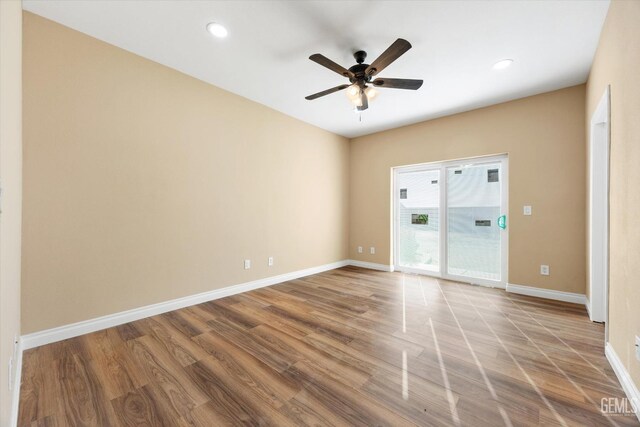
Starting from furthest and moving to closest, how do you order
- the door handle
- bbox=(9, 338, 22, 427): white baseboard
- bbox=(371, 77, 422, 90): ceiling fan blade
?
the door handle
bbox=(371, 77, 422, 90): ceiling fan blade
bbox=(9, 338, 22, 427): white baseboard

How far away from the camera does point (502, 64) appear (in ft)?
8.92

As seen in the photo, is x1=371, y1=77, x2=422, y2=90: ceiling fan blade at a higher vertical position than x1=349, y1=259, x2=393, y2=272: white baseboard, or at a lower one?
higher

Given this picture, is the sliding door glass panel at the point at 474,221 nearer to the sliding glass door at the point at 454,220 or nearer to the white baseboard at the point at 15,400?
the sliding glass door at the point at 454,220

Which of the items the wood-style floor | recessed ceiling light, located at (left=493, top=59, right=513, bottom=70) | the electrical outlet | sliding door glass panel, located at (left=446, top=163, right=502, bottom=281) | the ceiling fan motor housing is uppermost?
recessed ceiling light, located at (left=493, top=59, right=513, bottom=70)

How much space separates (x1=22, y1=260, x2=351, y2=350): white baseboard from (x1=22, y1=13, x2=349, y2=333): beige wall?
→ 59 mm

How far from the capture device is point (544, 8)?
1.97 m

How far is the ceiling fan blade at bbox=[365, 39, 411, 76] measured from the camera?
1.93 meters

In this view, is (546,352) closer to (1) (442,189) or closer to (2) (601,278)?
(2) (601,278)

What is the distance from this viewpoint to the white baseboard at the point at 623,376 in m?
1.41

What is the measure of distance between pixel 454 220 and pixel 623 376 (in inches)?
109

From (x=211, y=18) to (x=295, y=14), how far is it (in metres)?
0.72

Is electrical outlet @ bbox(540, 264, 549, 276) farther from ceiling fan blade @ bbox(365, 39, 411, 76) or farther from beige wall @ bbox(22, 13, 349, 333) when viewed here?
beige wall @ bbox(22, 13, 349, 333)

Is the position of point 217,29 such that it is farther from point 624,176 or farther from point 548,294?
point 548,294

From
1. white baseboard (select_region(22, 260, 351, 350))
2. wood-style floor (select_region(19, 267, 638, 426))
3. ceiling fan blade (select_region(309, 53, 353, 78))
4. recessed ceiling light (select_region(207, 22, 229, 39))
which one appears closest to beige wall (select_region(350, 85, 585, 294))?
wood-style floor (select_region(19, 267, 638, 426))
